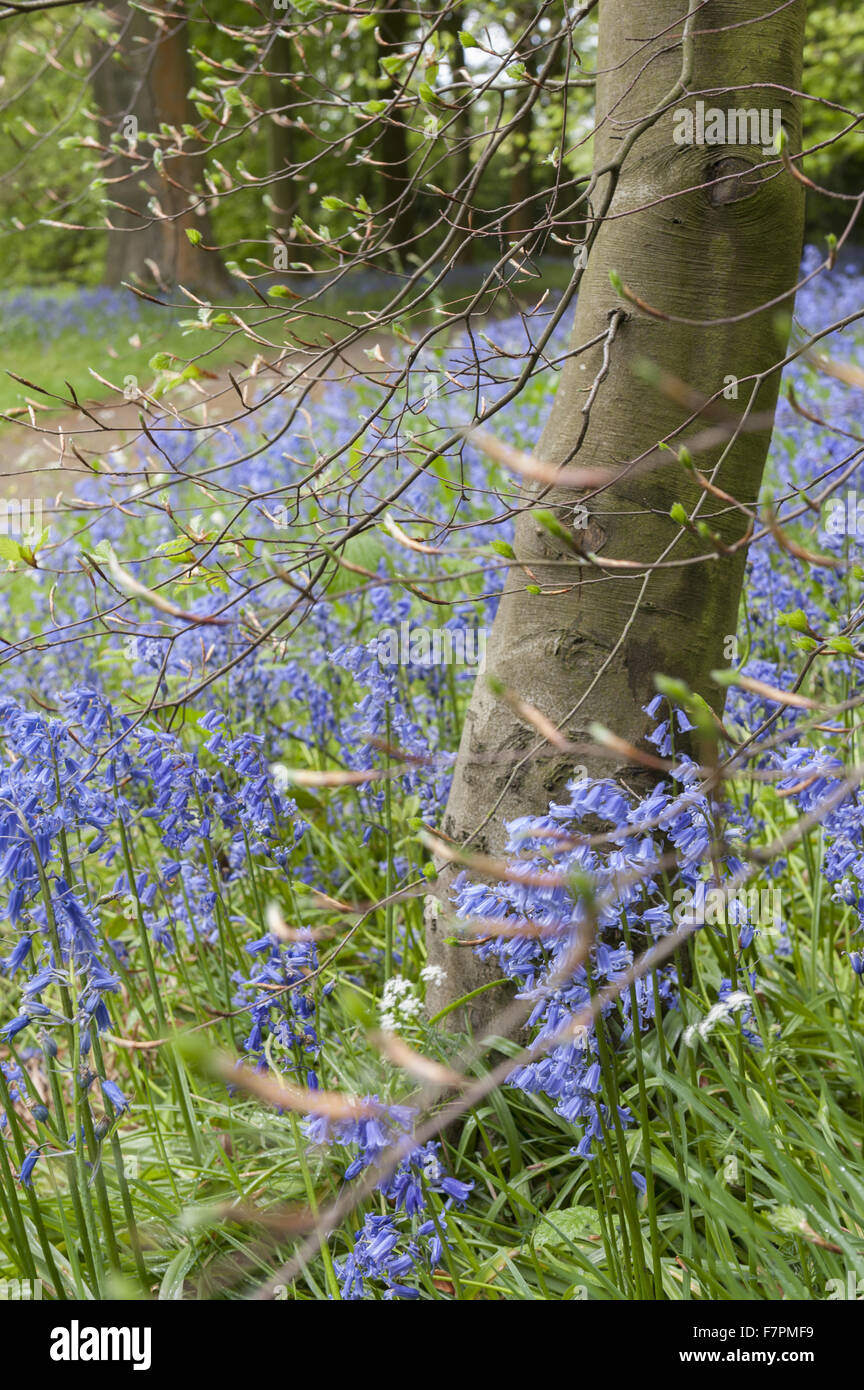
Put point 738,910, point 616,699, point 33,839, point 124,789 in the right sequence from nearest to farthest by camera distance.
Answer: point 33,839 → point 738,910 → point 616,699 → point 124,789

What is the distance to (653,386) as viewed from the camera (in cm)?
245

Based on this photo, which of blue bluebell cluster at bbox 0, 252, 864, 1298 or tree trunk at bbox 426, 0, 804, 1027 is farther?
tree trunk at bbox 426, 0, 804, 1027

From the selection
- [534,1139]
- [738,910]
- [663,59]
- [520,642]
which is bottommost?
[534,1139]

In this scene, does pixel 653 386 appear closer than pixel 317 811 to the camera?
Yes

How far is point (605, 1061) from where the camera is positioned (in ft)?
5.45

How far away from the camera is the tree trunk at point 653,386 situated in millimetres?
2391

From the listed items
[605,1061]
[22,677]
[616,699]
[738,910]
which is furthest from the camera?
[22,677]

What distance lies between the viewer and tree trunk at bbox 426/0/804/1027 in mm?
2391

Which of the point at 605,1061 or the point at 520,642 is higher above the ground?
the point at 520,642

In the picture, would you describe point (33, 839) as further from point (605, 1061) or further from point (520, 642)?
point (520, 642)

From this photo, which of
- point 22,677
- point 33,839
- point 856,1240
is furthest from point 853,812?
point 22,677

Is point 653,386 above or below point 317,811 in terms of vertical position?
above

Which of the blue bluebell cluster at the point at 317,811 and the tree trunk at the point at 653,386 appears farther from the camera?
the tree trunk at the point at 653,386
